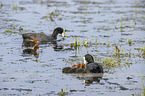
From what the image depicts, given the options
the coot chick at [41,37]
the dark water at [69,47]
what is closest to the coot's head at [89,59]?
the dark water at [69,47]

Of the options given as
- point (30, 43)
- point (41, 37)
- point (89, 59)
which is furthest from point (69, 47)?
point (89, 59)

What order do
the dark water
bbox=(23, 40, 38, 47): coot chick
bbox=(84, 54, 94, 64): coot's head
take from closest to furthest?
the dark water < bbox=(84, 54, 94, 64): coot's head < bbox=(23, 40, 38, 47): coot chick

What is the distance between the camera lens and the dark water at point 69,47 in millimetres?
10594

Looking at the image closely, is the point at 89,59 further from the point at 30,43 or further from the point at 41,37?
the point at 41,37

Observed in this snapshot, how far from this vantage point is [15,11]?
2545 cm

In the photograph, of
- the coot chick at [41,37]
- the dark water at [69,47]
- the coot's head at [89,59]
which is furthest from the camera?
the coot chick at [41,37]

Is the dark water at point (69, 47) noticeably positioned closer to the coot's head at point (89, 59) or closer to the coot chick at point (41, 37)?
the coot chick at point (41, 37)

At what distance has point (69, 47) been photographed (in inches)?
641

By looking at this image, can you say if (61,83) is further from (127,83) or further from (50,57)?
(50,57)

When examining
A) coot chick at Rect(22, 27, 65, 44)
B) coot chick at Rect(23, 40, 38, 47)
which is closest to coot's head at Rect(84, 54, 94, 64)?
coot chick at Rect(23, 40, 38, 47)

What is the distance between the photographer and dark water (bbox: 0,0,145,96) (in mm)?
10594

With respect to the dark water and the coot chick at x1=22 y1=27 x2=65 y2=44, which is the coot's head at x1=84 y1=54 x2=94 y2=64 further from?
the coot chick at x1=22 y1=27 x2=65 y2=44

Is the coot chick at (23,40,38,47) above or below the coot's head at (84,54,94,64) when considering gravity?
above

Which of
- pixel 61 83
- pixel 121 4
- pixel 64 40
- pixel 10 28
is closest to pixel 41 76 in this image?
pixel 61 83
